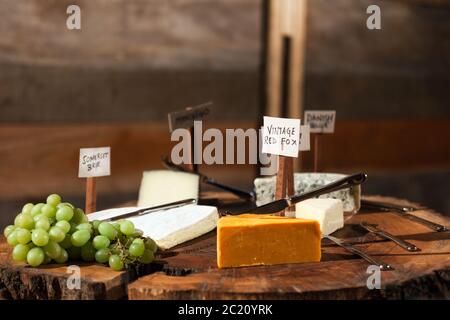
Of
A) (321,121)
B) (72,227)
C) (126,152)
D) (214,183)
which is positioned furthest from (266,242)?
(126,152)

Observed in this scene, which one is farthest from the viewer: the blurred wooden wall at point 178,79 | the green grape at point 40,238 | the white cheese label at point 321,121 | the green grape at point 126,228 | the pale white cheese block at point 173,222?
the blurred wooden wall at point 178,79

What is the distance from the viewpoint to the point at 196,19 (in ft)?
11.5

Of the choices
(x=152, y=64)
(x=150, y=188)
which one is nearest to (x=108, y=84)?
(x=152, y=64)

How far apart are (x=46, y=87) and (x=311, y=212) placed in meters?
1.74

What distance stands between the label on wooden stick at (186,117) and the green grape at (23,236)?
816 millimetres

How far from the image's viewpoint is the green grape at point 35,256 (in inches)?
64.6

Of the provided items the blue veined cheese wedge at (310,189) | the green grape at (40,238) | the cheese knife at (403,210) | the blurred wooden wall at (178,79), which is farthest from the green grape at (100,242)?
the blurred wooden wall at (178,79)

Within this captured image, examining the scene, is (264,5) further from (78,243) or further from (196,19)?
(78,243)

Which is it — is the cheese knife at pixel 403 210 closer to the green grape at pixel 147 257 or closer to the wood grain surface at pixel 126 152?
the green grape at pixel 147 257

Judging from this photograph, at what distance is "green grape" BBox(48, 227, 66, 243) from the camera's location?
166cm

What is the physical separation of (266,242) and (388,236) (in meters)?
0.43

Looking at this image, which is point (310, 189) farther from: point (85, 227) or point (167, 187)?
point (85, 227)

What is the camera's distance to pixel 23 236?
1656 mm

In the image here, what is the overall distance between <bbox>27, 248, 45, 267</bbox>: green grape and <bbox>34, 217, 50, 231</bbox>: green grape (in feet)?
0.18
